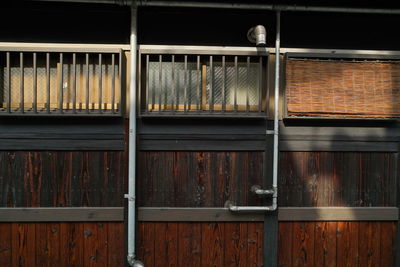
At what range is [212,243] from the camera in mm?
4074

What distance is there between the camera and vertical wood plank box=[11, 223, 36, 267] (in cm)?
392

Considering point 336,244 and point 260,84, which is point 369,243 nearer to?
point 336,244

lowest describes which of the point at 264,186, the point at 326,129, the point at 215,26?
the point at 264,186

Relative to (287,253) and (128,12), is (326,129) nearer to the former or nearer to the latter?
(287,253)

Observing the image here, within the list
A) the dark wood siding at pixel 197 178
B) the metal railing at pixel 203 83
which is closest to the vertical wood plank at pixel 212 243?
the dark wood siding at pixel 197 178

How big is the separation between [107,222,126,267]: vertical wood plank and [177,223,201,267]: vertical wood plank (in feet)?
2.88

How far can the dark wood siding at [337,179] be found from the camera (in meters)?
4.12

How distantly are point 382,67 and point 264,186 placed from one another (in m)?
2.64

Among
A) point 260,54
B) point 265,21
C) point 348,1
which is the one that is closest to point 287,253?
point 260,54

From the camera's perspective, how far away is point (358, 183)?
13.7 ft

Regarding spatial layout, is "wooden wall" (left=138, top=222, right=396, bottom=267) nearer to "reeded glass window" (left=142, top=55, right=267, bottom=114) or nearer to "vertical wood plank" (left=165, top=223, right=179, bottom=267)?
"vertical wood plank" (left=165, top=223, right=179, bottom=267)

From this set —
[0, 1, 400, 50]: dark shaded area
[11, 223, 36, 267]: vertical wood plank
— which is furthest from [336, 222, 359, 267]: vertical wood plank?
[11, 223, 36, 267]: vertical wood plank

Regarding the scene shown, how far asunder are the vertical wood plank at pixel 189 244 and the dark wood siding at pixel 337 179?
1.43 m

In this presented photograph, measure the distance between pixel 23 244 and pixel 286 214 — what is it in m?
4.08
